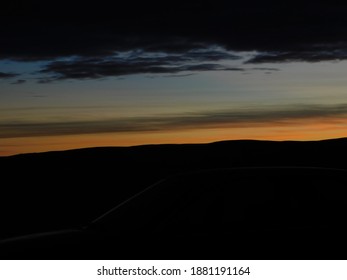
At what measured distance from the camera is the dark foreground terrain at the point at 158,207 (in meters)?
6.01

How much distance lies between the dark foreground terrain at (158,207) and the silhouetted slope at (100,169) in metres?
0.03

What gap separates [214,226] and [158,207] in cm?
50

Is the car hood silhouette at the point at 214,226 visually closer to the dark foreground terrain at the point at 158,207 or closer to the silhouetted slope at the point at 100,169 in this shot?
the dark foreground terrain at the point at 158,207

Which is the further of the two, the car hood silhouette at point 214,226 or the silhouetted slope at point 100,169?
the silhouetted slope at point 100,169

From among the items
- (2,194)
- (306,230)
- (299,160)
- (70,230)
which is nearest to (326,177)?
(306,230)

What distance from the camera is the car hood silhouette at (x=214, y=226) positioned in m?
5.96

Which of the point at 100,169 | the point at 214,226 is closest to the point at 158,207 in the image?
the point at 214,226

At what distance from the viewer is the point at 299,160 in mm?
44406

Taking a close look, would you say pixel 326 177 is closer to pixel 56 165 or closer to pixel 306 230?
pixel 306 230

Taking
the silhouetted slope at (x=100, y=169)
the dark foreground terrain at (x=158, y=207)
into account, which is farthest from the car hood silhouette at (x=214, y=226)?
Answer: the silhouetted slope at (x=100, y=169)

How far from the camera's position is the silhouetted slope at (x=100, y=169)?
65.0 ft

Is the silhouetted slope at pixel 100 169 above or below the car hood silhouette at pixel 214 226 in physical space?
above

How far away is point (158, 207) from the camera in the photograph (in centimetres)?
625

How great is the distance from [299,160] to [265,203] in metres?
38.6
